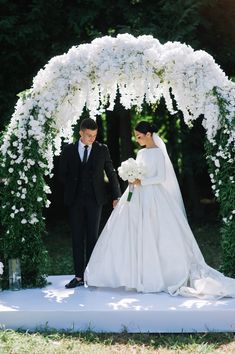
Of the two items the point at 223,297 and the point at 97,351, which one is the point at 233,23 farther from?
the point at 97,351

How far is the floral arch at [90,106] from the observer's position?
671cm

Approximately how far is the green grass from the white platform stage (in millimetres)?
111

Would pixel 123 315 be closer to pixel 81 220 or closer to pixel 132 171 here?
pixel 81 220

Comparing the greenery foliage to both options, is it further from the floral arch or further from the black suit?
the black suit

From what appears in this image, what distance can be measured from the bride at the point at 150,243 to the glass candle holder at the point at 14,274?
812 mm

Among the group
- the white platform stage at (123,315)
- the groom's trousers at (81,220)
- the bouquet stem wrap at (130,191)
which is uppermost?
the bouquet stem wrap at (130,191)

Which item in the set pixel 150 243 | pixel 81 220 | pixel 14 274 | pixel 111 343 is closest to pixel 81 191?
pixel 81 220

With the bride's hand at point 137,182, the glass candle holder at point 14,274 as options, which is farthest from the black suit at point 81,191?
the glass candle holder at point 14,274

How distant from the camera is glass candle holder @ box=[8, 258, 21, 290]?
6855 millimetres

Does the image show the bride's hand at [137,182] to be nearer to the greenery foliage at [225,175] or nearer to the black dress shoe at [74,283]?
the greenery foliage at [225,175]

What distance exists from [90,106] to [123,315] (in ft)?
8.66

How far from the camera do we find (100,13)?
11.9 meters

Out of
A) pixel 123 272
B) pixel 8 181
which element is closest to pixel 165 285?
pixel 123 272

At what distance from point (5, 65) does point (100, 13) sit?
7.31 ft
